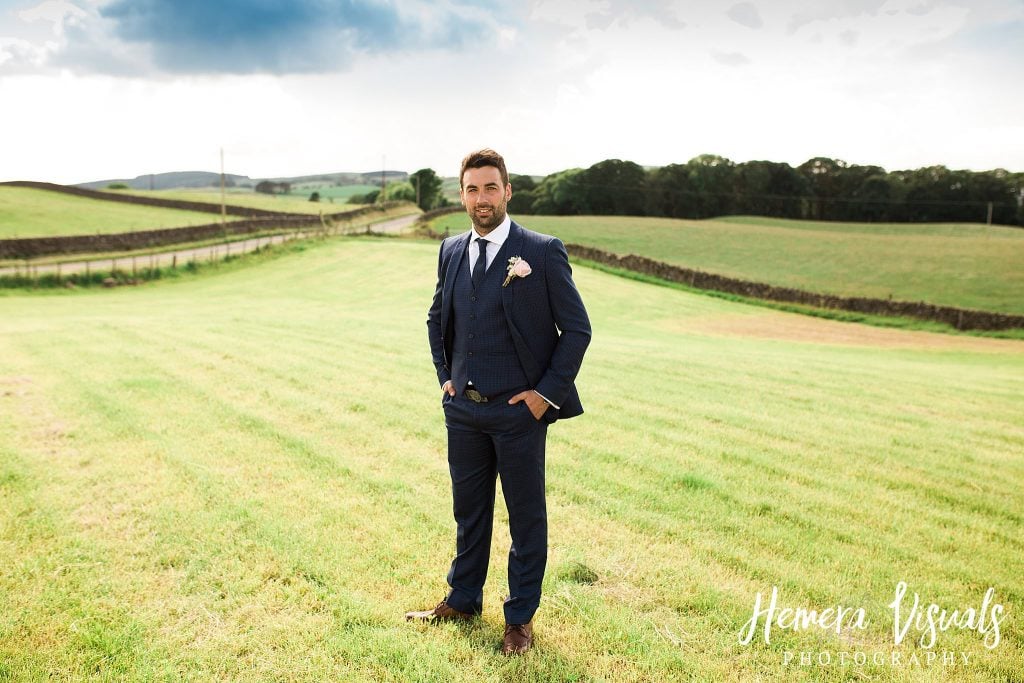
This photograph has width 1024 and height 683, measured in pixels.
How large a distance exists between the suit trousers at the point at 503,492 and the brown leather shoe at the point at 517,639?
0.14ft

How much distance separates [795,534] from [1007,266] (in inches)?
1996

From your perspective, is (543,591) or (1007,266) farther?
(1007,266)

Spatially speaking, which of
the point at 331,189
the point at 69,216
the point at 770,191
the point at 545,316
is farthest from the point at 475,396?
the point at 331,189

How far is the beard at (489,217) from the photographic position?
144 inches

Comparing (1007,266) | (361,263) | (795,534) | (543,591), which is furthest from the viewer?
(1007,266)

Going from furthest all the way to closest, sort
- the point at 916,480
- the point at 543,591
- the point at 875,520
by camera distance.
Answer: the point at 916,480, the point at 875,520, the point at 543,591

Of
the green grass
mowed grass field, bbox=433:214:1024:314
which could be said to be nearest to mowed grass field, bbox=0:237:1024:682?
mowed grass field, bbox=433:214:1024:314

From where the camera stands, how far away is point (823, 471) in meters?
6.91

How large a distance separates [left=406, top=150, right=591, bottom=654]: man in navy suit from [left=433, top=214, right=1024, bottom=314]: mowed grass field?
39.5 metres

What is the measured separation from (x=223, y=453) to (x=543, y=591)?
13.7 ft

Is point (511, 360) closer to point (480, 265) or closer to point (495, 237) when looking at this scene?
point (480, 265)

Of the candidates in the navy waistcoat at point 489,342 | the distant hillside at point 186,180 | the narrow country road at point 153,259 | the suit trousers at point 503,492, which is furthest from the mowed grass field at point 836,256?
the distant hillside at point 186,180

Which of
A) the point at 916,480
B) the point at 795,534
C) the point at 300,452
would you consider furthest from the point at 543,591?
the point at 916,480

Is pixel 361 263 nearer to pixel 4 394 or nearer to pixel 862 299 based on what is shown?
pixel 862 299
